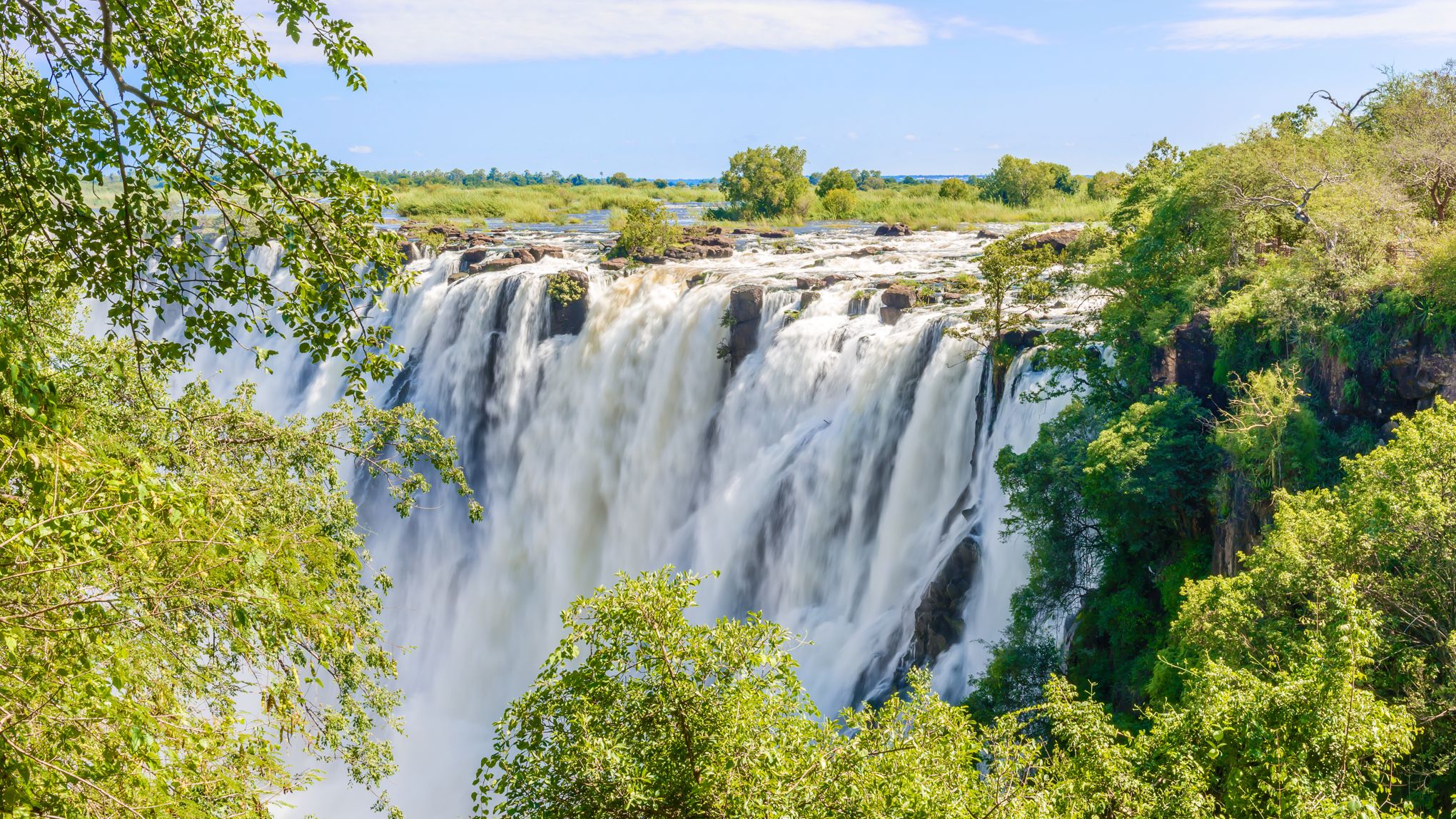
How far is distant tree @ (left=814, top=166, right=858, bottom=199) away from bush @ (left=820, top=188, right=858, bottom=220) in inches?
110

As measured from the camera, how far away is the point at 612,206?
235 ft

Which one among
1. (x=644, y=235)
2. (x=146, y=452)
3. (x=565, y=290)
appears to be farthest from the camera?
(x=644, y=235)

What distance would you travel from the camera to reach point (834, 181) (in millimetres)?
66625

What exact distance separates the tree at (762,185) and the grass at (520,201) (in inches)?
250

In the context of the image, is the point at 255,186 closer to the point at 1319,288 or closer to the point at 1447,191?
the point at 1319,288

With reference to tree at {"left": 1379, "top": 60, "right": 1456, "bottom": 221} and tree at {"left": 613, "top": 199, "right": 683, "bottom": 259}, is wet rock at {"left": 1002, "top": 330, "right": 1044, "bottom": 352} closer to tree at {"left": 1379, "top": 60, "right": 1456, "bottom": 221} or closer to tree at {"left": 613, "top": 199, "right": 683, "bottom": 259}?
tree at {"left": 1379, "top": 60, "right": 1456, "bottom": 221}

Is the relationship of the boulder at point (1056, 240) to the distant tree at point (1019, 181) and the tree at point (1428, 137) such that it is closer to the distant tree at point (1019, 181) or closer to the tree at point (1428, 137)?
the tree at point (1428, 137)

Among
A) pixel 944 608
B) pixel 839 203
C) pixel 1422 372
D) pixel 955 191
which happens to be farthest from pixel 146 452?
pixel 955 191

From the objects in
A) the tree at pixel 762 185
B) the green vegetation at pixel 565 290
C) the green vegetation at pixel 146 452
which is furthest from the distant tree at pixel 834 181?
the green vegetation at pixel 146 452

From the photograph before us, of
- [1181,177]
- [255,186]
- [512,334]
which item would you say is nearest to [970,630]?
[1181,177]

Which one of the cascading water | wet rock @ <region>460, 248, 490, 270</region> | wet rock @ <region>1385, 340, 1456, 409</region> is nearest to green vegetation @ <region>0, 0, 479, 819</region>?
the cascading water

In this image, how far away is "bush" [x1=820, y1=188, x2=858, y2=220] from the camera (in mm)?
61656

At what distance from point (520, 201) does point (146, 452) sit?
65813 millimetres

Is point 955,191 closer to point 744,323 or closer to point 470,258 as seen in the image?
point 470,258
